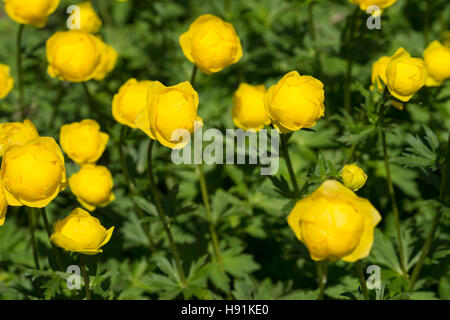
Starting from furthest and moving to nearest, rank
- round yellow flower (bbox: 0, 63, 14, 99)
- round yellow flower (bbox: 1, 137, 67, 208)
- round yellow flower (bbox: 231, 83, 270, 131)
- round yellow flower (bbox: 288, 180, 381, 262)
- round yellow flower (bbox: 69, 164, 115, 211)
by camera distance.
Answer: round yellow flower (bbox: 0, 63, 14, 99)
round yellow flower (bbox: 231, 83, 270, 131)
round yellow flower (bbox: 69, 164, 115, 211)
round yellow flower (bbox: 1, 137, 67, 208)
round yellow flower (bbox: 288, 180, 381, 262)

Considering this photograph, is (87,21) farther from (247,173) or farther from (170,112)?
(170,112)

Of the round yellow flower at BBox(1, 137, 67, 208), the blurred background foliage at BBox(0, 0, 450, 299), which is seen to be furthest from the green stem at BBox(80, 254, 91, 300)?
the round yellow flower at BBox(1, 137, 67, 208)

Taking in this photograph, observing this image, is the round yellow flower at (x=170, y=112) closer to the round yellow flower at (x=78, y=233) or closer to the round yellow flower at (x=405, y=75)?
the round yellow flower at (x=78, y=233)

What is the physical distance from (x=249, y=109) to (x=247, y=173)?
556 mm

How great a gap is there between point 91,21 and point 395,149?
151 centimetres

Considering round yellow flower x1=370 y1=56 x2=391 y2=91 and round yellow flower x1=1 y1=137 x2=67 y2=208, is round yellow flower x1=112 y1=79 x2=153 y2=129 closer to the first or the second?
round yellow flower x1=1 y1=137 x2=67 y2=208

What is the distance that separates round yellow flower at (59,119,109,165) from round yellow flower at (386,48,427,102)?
0.92m

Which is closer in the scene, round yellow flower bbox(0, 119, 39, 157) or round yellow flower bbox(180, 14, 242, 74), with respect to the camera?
round yellow flower bbox(0, 119, 39, 157)

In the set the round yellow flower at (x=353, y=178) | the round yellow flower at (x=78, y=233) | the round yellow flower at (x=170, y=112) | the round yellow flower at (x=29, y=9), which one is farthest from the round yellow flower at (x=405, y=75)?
the round yellow flower at (x=29, y=9)

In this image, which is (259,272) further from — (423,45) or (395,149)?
(423,45)

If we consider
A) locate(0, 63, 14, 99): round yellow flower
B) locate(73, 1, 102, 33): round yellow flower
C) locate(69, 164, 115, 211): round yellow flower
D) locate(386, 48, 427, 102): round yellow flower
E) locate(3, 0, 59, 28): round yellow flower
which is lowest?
locate(69, 164, 115, 211): round yellow flower

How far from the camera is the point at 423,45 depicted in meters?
2.52

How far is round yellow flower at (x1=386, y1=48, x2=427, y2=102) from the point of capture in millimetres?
1345
